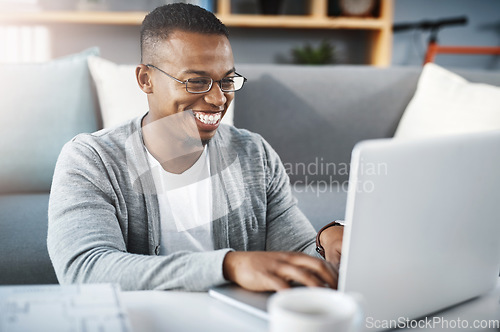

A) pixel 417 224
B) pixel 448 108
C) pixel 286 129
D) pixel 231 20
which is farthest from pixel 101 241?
pixel 231 20

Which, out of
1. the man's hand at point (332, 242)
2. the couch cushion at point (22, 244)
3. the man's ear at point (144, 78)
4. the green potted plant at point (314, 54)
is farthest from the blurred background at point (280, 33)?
the man's hand at point (332, 242)

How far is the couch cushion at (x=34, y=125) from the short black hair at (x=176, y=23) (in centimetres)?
24

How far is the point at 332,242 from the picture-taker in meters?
0.81

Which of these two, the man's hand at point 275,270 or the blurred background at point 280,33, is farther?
the blurred background at point 280,33

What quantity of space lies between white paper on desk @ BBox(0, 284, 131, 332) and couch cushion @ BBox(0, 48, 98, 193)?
0.50 meters

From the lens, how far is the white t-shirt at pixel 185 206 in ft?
2.98

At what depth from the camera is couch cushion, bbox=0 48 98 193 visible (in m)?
1.10

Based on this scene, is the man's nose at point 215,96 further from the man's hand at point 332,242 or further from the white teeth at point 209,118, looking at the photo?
the man's hand at point 332,242

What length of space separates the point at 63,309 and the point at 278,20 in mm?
2199

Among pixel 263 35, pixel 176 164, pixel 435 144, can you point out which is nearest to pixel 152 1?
pixel 263 35

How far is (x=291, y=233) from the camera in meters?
0.98

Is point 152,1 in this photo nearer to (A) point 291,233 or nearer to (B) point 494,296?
(A) point 291,233

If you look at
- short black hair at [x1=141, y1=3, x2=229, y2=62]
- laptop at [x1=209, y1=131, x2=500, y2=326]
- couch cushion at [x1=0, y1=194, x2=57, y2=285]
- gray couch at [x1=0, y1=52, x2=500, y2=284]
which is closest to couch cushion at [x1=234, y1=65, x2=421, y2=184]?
gray couch at [x1=0, y1=52, x2=500, y2=284]

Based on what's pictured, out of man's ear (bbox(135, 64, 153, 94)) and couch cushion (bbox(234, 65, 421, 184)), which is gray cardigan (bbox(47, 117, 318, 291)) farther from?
couch cushion (bbox(234, 65, 421, 184))
